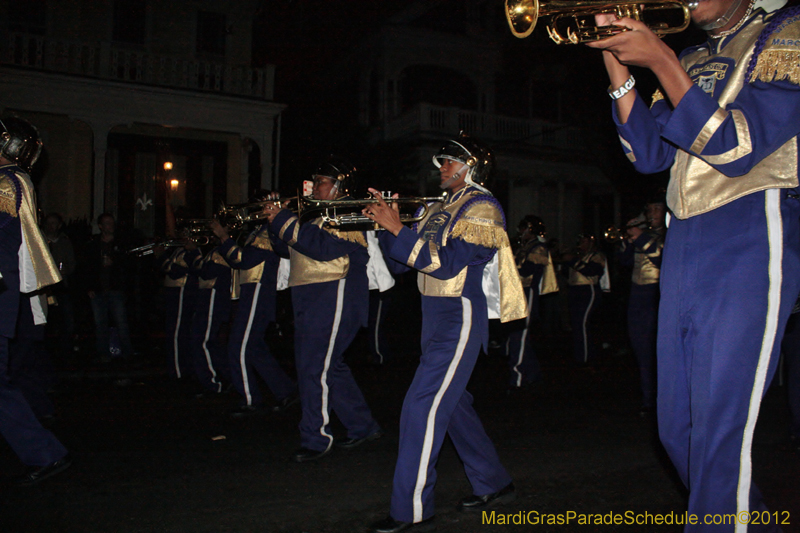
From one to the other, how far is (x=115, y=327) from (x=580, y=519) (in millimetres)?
8920

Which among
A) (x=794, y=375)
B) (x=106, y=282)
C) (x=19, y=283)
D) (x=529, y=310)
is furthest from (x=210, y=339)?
(x=794, y=375)

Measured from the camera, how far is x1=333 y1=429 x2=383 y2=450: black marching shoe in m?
5.32

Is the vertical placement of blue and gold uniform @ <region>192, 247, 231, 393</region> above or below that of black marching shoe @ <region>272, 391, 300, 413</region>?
above

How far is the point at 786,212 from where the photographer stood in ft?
7.09

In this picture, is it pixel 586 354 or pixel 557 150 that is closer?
pixel 586 354

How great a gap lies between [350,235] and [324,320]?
0.76m

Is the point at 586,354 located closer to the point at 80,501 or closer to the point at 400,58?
the point at 80,501

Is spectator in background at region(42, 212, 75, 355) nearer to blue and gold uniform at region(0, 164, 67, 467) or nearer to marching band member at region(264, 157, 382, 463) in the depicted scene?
blue and gold uniform at region(0, 164, 67, 467)

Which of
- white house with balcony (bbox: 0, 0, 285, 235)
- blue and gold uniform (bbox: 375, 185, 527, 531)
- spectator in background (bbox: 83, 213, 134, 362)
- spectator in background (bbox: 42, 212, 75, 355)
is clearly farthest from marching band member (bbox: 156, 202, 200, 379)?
white house with balcony (bbox: 0, 0, 285, 235)

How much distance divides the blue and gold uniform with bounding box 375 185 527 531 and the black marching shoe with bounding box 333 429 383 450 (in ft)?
5.67

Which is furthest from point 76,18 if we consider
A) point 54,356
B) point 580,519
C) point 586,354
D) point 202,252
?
point 580,519

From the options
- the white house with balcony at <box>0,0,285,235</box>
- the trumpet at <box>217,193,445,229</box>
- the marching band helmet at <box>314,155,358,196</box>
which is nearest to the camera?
the trumpet at <box>217,193,445,229</box>

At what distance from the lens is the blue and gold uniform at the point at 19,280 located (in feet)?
13.8

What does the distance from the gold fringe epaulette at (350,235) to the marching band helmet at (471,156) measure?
142 centimetres
